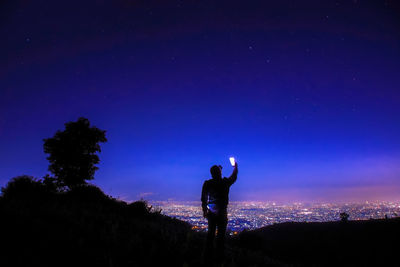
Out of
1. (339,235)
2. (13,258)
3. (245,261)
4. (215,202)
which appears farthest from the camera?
(339,235)

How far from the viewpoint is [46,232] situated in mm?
5414

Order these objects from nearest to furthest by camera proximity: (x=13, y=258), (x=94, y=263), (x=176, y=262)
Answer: (x=13, y=258), (x=94, y=263), (x=176, y=262)

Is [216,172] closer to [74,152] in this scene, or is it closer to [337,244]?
[337,244]

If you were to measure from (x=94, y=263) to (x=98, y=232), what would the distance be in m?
2.50

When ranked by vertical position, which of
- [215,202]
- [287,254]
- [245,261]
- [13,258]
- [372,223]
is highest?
[215,202]

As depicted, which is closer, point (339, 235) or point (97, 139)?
point (339, 235)

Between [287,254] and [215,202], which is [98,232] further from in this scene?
[287,254]

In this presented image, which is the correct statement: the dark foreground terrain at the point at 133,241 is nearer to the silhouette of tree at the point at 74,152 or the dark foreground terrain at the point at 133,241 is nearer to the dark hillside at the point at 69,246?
the dark hillside at the point at 69,246

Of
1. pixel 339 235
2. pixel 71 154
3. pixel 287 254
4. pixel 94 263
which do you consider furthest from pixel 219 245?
pixel 71 154

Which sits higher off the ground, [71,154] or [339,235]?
[71,154]

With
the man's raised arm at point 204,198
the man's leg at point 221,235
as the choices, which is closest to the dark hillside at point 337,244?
the man's leg at point 221,235

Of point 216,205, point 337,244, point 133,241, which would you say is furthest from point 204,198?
point 337,244

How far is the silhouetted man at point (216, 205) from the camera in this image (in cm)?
573

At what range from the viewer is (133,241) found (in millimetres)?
6066
